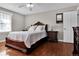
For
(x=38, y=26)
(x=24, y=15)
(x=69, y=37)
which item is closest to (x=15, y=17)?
(x=24, y=15)

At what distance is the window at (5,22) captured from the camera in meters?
4.15

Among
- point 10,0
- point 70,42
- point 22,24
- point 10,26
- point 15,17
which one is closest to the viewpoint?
point 10,0

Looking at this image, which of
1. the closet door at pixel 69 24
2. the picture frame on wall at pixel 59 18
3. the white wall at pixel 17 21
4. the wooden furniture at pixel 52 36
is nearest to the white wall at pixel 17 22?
the white wall at pixel 17 21

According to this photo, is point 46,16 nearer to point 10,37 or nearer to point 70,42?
point 70,42

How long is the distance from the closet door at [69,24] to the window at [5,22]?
137 inches

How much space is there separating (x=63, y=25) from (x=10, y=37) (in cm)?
300

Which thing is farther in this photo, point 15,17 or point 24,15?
point 24,15

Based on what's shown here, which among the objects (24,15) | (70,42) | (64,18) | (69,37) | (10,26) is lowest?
(70,42)

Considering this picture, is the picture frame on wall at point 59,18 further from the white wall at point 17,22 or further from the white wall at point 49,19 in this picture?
the white wall at point 17,22

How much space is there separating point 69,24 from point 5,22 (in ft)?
12.8

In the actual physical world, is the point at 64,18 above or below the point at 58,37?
above

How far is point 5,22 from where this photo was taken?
14.6ft

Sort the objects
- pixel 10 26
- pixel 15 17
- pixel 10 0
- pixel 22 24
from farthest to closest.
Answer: pixel 22 24 < pixel 15 17 < pixel 10 26 < pixel 10 0

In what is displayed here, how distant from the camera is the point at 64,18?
4.20 metres
